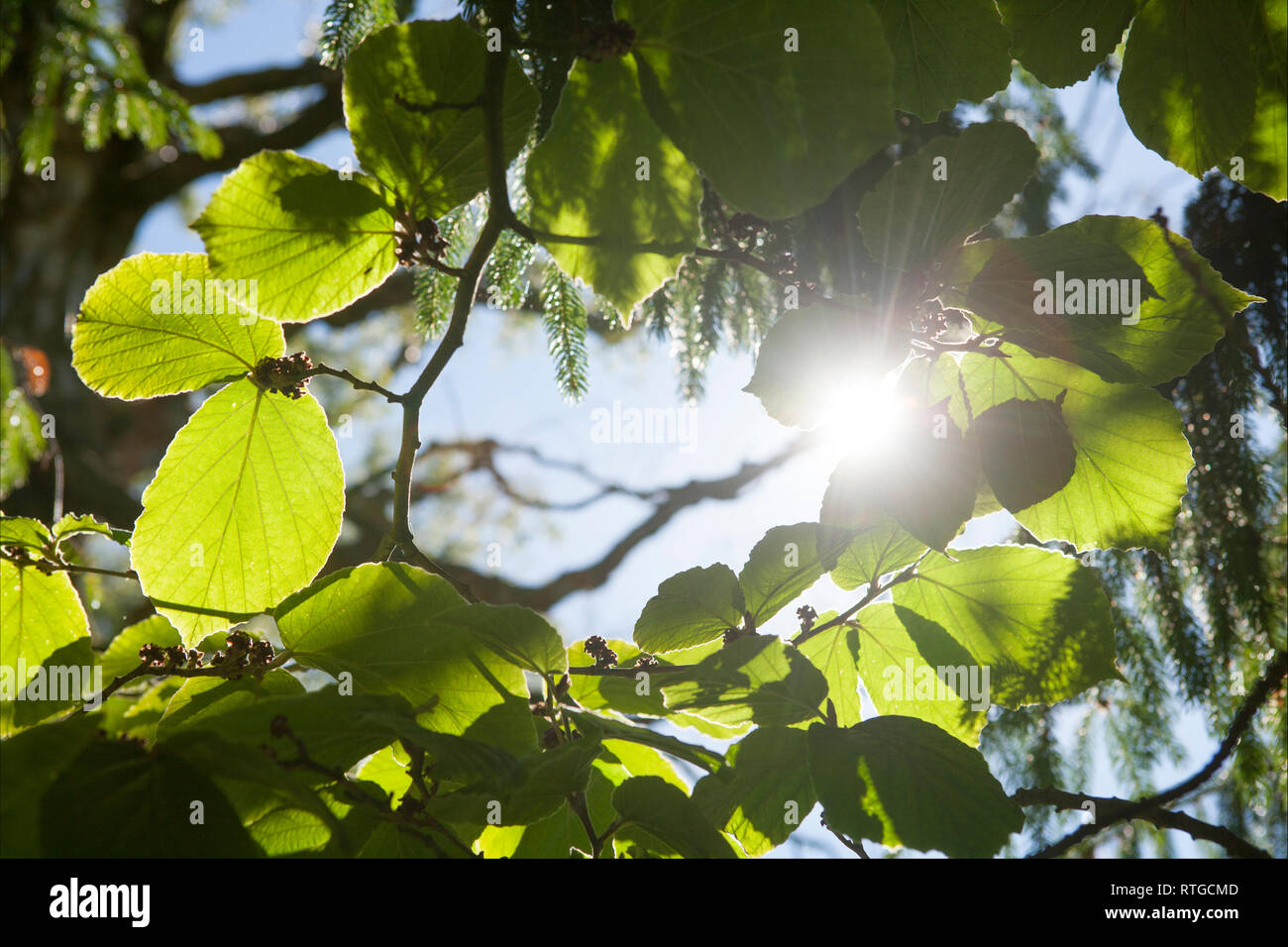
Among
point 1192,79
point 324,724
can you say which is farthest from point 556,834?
point 1192,79

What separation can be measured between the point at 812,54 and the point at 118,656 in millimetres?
1034

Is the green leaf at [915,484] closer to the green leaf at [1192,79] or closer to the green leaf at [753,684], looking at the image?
the green leaf at [753,684]

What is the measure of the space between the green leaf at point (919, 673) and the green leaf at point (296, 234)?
57 centimetres

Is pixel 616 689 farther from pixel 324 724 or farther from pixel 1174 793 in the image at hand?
pixel 1174 793

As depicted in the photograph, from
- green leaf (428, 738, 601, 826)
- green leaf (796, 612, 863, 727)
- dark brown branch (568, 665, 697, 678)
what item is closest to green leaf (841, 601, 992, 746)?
green leaf (796, 612, 863, 727)

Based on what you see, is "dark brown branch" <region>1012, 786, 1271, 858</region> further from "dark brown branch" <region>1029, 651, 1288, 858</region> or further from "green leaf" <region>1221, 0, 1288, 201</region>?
"green leaf" <region>1221, 0, 1288, 201</region>

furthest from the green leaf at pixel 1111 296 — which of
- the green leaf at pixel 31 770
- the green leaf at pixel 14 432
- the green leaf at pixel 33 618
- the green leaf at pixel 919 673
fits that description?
the green leaf at pixel 14 432

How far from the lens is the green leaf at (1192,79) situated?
0.70m

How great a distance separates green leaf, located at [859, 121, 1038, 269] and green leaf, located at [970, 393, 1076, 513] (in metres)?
0.15

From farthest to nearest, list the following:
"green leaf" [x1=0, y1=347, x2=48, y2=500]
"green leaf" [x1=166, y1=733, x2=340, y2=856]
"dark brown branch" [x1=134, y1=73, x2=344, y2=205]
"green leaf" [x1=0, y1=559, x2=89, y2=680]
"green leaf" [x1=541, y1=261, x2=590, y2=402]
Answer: "dark brown branch" [x1=134, y1=73, x2=344, y2=205]
"green leaf" [x1=0, y1=347, x2=48, y2=500]
"green leaf" [x1=541, y1=261, x2=590, y2=402]
"green leaf" [x1=0, y1=559, x2=89, y2=680]
"green leaf" [x1=166, y1=733, x2=340, y2=856]

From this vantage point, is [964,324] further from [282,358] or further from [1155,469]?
[282,358]

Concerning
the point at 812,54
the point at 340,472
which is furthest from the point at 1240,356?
the point at 340,472

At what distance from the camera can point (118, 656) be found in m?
1.01

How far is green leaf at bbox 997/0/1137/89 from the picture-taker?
28.2 inches
